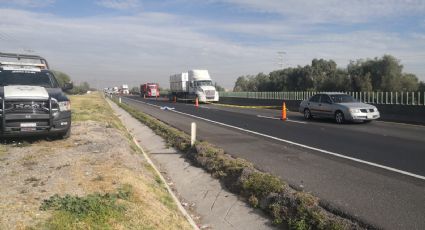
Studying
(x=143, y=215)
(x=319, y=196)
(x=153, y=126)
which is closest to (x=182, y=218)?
(x=143, y=215)

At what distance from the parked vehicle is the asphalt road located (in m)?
4.62

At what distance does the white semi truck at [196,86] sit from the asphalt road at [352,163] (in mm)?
31230

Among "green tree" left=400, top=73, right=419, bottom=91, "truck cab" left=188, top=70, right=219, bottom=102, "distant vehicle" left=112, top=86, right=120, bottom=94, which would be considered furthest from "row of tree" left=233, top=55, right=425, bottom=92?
"distant vehicle" left=112, top=86, right=120, bottom=94

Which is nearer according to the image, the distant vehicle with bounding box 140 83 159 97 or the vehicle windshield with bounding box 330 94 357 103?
the vehicle windshield with bounding box 330 94 357 103

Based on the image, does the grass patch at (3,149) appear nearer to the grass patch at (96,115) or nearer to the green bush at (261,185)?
the green bush at (261,185)

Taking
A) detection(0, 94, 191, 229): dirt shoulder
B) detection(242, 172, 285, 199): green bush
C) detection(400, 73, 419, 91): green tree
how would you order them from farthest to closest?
detection(400, 73, 419, 91): green tree → detection(242, 172, 285, 199): green bush → detection(0, 94, 191, 229): dirt shoulder

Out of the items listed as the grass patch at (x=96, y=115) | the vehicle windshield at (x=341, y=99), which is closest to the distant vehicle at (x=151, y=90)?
the grass patch at (x=96, y=115)

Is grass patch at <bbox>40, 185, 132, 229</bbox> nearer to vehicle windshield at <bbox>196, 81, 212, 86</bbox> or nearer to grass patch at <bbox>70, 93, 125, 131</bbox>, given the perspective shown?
grass patch at <bbox>70, 93, 125, 131</bbox>

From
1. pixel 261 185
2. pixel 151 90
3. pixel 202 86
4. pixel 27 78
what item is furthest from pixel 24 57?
pixel 151 90

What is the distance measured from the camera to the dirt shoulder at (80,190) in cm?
533

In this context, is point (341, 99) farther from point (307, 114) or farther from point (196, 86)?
point (196, 86)

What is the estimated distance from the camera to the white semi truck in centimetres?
4856

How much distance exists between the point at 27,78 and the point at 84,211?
794cm

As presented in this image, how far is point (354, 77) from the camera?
59969 millimetres
